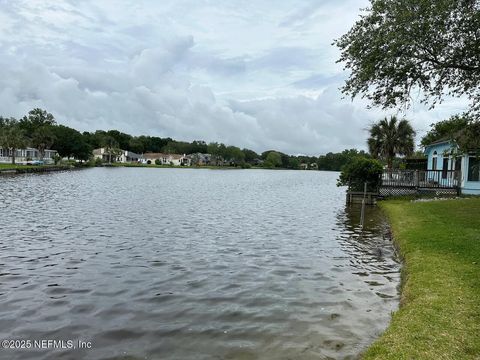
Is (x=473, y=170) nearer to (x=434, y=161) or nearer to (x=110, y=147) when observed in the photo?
(x=434, y=161)

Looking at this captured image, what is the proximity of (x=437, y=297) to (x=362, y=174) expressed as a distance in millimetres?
23815

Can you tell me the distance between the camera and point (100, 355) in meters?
6.51

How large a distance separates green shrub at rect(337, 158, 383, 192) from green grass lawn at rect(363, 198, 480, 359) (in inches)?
558

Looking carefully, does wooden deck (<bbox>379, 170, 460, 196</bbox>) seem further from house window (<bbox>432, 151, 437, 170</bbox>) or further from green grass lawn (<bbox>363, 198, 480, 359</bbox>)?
green grass lawn (<bbox>363, 198, 480, 359</bbox>)

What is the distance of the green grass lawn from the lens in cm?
599

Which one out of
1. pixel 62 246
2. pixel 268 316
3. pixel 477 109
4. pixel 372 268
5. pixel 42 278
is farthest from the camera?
pixel 477 109

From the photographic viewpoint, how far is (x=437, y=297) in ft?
26.7

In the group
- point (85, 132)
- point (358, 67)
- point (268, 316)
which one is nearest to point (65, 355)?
point (268, 316)

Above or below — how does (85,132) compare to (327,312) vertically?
above

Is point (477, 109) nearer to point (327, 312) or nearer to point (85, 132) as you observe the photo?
point (327, 312)

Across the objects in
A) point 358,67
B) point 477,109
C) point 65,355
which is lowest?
point 65,355

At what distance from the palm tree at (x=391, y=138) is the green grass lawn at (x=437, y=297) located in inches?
1396

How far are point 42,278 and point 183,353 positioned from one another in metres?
5.61

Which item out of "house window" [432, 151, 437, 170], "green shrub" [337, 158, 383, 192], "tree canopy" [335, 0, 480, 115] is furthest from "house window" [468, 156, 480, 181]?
"tree canopy" [335, 0, 480, 115]
